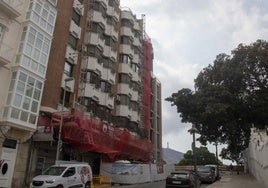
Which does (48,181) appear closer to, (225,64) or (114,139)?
(225,64)

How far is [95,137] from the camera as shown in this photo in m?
30.6

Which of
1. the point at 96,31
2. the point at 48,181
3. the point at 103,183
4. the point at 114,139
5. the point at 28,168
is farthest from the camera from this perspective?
the point at 96,31

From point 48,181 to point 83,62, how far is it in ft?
59.6

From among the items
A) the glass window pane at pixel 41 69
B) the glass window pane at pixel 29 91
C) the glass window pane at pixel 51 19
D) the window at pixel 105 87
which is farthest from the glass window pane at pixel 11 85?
the window at pixel 105 87

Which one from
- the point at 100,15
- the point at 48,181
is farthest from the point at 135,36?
the point at 48,181

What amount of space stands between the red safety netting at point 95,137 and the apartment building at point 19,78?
296 centimetres

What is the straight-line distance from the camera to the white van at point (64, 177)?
1967cm

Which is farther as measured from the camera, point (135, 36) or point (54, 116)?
point (135, 36)

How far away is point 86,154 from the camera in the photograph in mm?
35000

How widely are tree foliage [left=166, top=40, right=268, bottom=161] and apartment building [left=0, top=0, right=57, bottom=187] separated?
10.8 m

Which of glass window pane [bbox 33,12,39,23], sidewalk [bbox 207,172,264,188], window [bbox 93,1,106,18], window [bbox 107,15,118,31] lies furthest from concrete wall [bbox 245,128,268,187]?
window [bbox 93,1,106,18]

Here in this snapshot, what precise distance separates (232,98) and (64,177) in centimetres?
1127

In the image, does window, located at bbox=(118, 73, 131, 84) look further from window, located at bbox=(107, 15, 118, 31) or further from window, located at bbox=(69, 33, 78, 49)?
window, located at bbox=(69, 33, 78, 49)

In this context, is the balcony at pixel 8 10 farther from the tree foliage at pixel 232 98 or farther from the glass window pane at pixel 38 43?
the tree foliage at pixel 232 98
